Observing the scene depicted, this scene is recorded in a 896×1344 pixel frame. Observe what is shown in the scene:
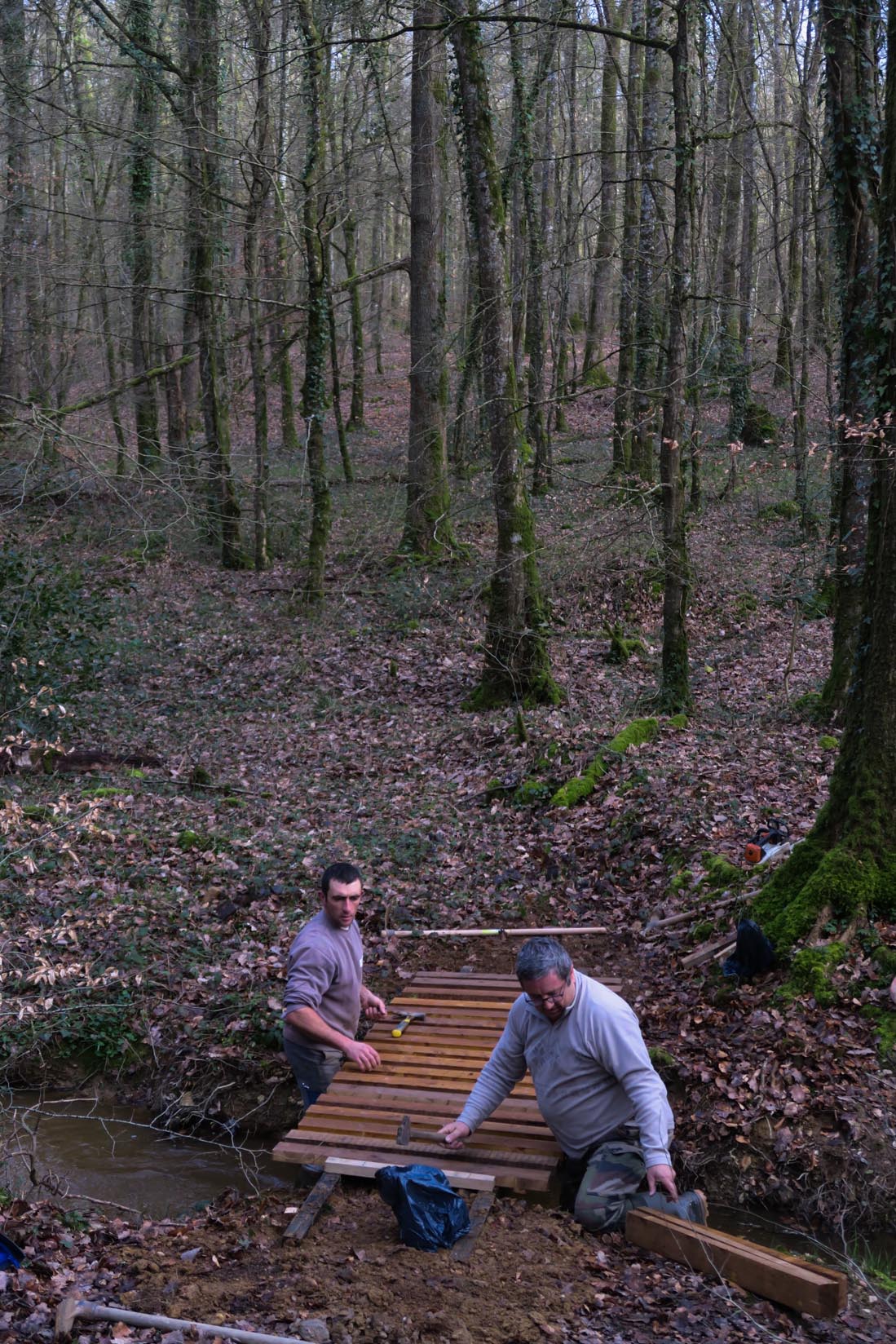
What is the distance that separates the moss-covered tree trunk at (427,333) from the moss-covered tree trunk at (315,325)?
5.62ft

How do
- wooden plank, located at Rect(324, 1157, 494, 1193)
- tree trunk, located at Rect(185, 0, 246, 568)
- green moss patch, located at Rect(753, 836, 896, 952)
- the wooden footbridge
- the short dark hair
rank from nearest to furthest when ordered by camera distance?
the wooden footbridge
wooden plank, located at Rect(324, 1157, 494, 1193)
the short dark hair
green moss patch, located at Rect(753, 836, 896, 952)
tree trunk, located at Rect(185, 0, 246, 568)

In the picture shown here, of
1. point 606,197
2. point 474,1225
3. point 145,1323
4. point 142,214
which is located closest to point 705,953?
point 474,1225

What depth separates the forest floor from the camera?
14.5 ft

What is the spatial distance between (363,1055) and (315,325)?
555 inches

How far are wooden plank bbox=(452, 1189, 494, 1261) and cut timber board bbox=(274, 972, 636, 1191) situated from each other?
112 mm

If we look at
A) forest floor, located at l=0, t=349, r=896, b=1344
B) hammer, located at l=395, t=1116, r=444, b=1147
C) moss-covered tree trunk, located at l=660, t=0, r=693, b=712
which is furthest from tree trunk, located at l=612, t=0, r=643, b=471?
hammer, located at l=395, t=1116, r=444, b=1147

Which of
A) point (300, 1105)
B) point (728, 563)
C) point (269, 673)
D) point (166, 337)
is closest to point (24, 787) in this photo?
point (269, 673)

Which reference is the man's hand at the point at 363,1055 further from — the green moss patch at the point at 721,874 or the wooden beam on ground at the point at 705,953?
A: the green moss patch at the point at 721,874

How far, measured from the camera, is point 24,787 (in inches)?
472

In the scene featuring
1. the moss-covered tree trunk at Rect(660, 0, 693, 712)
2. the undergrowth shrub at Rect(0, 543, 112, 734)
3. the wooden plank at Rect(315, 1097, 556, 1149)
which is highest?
the moss-covered tree trunk at Rect(660, 0, 693, 712)

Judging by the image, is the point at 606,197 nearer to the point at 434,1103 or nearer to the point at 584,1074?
the point at 434,1103

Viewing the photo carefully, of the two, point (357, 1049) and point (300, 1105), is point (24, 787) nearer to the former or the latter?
point (300, 1105)

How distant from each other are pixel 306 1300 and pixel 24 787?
897 cm

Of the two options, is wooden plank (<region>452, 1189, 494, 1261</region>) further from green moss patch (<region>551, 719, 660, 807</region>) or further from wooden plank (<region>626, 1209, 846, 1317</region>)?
green moss patch (<region>551, 719, 660, 807</region>)
